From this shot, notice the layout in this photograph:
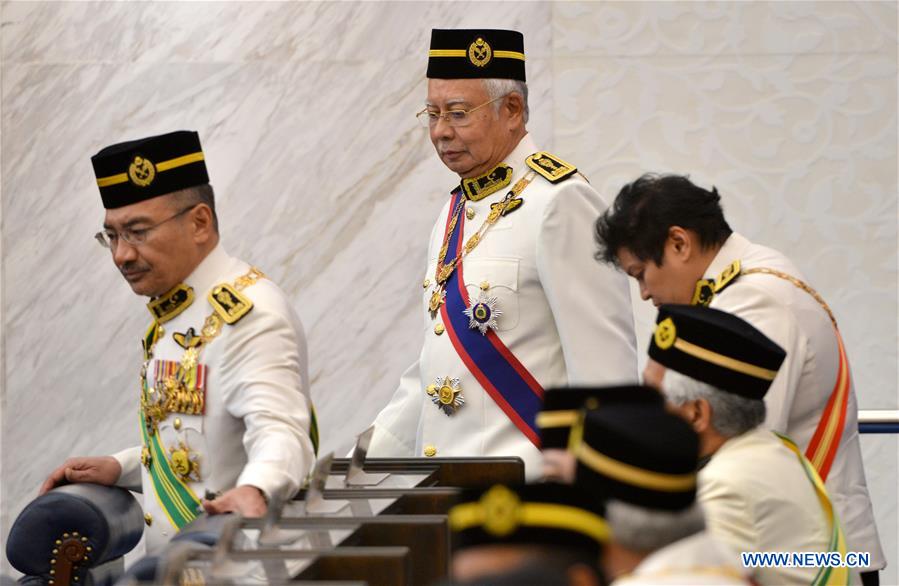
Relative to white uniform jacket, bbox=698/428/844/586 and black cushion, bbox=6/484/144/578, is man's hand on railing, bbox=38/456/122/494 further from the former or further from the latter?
white uniform jacket, bbox=698/428/844/586

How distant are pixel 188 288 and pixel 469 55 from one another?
84 cm

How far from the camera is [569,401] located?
197 cm

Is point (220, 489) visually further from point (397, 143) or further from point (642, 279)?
point (397, 143)

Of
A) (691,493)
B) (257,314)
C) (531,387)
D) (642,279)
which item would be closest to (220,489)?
(257,314)

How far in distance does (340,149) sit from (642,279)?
2.55 metres

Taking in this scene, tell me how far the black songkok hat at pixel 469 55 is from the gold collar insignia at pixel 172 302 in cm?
78

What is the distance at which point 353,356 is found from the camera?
5.18 m

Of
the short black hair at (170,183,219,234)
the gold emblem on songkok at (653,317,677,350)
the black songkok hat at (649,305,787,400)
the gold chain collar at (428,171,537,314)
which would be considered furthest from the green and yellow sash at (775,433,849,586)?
the short black hair at (170,183,219,234)

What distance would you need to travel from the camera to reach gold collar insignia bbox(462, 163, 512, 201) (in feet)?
10.7

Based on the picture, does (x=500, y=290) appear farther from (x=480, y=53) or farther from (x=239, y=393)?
(x=239, y=393)

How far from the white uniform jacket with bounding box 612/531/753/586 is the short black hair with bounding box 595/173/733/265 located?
3.91 feet

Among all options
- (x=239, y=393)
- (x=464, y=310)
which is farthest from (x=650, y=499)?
(x=464, y=310)

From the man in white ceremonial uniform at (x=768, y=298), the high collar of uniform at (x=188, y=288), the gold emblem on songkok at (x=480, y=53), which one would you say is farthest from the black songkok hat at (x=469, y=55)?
the high collar of uniform at (x=188, y=288)

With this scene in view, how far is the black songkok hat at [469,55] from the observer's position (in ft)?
10.7
